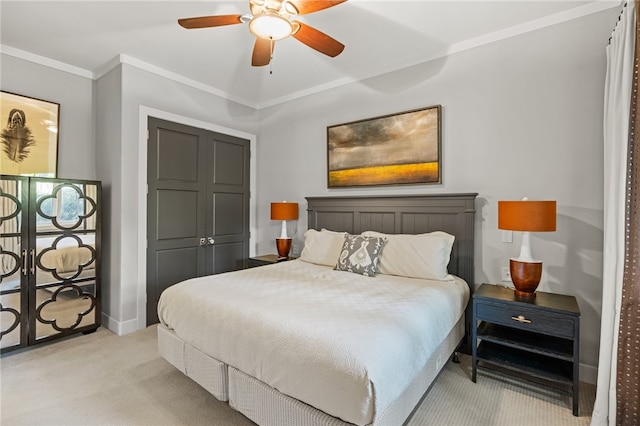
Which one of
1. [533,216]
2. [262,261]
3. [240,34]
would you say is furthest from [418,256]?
[240,34]

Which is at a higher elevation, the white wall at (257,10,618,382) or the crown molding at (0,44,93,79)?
the crown molding at (0,44,93,79)

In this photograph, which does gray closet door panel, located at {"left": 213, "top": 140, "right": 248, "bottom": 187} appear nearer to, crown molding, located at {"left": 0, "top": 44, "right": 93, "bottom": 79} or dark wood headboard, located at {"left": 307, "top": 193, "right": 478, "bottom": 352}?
dark wood headboard, located at {"left": 307, "top": 193, "right": 478, "bottom": 352}

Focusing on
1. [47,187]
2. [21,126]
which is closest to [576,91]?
[47,187]

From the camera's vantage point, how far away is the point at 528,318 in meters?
2.17

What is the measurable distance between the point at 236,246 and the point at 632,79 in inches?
164

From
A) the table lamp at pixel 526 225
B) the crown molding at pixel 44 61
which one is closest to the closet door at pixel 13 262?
the crown molding at pixel 44 61

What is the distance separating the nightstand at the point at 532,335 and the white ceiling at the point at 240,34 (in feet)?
7.36

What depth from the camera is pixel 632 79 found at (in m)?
1.75

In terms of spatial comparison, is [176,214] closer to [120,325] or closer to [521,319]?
[120,325]

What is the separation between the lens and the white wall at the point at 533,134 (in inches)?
93.5

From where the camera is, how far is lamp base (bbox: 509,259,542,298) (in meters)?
2.30

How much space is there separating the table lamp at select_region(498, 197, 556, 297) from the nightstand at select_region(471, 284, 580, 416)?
0.11m

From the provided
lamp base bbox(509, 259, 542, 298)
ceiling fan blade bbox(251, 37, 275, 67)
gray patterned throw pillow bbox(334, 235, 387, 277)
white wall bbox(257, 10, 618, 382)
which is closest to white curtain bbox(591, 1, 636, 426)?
lamp base bbox(509, 259, 542, 298)

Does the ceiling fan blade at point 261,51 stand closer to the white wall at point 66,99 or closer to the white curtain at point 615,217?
the white curtain at point 615,217
